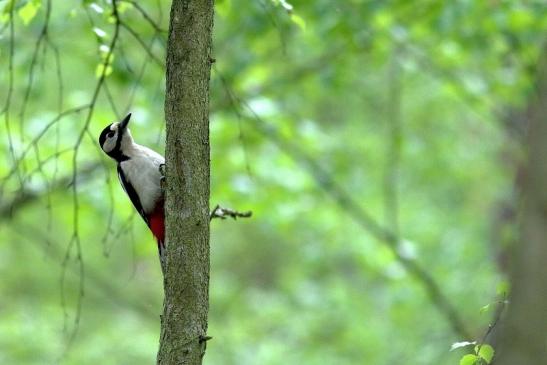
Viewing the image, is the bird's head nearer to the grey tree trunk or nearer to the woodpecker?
the woodpecker


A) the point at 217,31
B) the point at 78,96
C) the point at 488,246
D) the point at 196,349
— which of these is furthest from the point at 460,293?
the point at 196,349

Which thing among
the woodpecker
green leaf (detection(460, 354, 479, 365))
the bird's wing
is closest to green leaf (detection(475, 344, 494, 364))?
green leaf (detection(460, 354, 479, 365))

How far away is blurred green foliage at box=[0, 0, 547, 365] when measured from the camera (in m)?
7.69

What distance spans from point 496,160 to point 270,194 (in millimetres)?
6493

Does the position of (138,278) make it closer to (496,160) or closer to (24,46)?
(496,160)

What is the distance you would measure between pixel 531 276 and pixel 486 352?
1004 millimetres

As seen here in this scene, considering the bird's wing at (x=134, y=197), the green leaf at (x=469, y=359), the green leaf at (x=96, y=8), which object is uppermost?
the bird's wing at (x=134, y=197)

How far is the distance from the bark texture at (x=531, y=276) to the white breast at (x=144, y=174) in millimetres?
3074

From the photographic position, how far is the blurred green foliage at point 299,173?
25.2ft

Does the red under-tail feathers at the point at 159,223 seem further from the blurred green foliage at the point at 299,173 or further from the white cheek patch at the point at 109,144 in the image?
the white cheek patch at the point at 109,144

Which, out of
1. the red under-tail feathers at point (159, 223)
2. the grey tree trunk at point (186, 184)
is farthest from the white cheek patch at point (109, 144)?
the grey tree trunk at point (186, 184)

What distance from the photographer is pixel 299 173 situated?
888cm

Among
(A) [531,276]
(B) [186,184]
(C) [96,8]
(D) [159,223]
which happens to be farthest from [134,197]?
(A) [531,276]

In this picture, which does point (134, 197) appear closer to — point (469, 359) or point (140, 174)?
point (140, 174)
